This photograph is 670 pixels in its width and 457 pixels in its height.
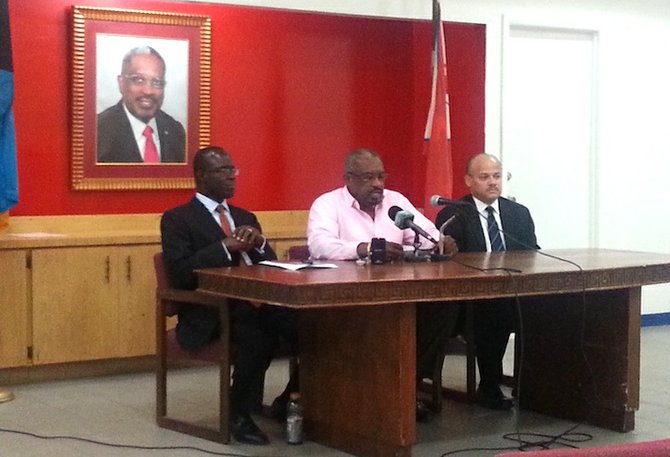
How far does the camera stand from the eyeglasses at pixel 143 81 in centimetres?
622

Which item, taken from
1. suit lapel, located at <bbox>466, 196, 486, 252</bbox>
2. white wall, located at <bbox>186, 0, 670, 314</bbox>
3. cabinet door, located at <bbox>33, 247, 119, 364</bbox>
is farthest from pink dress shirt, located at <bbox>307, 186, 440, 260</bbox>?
white wall, located at <bbox>186, 0, 670, 314</bbox>

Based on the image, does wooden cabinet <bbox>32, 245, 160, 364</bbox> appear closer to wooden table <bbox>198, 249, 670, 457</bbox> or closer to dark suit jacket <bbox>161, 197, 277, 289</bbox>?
dark suit jacket <bbox>161, 197, 277, 289</bbox>

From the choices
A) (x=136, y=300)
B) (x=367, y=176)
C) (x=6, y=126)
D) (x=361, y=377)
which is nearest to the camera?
(x=361, y=377)

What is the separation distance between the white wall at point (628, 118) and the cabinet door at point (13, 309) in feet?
9.88

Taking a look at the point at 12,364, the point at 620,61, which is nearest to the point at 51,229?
the point at 12,364

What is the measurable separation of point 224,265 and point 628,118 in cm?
389

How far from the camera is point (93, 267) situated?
5746mm

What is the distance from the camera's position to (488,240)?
5273 millimetres

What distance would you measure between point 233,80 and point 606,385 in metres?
3.00

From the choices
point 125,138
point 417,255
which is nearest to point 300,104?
point 125,138

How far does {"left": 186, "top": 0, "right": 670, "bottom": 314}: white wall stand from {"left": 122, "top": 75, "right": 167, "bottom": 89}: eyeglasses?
2.07 meters

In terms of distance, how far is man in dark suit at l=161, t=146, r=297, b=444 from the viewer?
450 centimetres

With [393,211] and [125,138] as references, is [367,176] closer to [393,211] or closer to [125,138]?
[393,211]

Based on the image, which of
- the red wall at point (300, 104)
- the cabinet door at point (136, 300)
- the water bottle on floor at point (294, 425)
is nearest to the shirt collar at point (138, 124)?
the red wall at point (300, 104)
